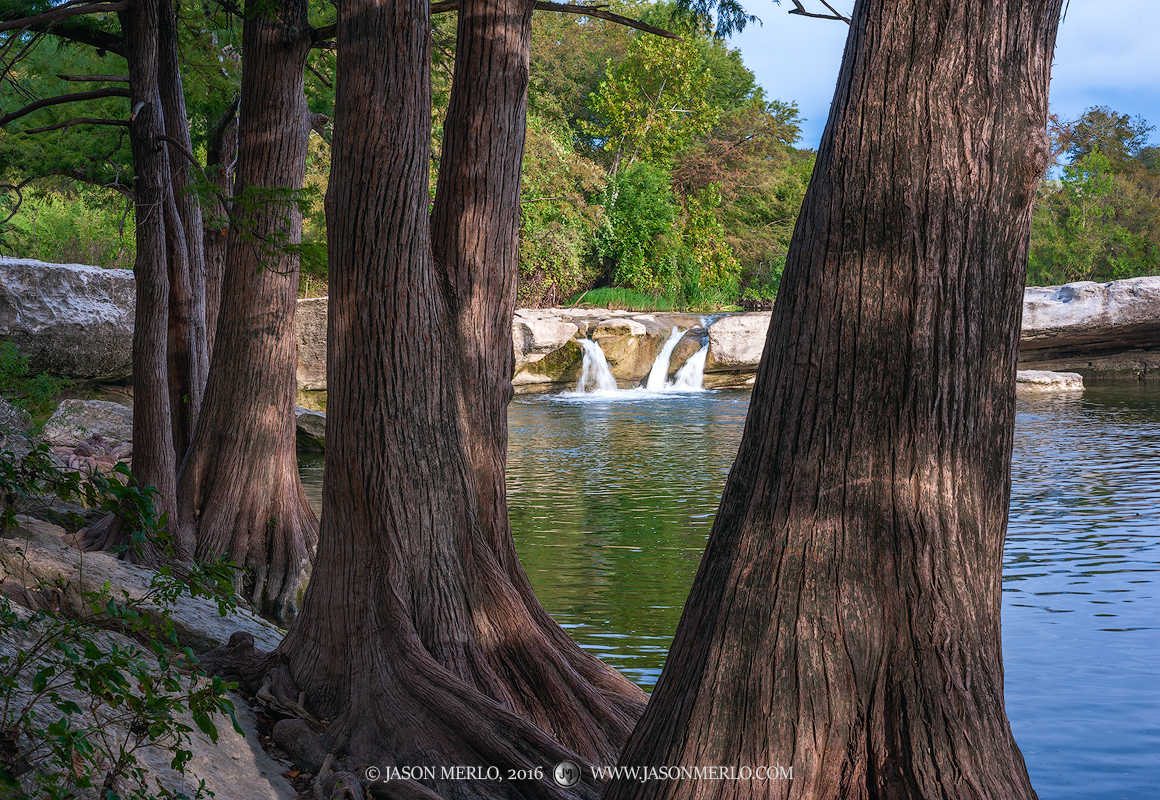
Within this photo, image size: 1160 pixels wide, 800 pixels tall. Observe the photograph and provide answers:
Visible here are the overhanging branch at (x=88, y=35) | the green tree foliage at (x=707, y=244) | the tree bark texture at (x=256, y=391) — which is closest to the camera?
the tree bark texture at (x=256, y=391)

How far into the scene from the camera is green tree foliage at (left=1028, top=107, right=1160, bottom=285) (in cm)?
3253

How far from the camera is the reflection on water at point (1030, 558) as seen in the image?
546 cm

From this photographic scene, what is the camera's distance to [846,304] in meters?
2.77

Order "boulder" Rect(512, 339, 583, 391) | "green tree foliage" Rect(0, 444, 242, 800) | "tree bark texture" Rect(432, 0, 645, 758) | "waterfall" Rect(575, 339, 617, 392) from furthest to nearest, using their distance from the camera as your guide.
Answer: "waterfall" Rect(575, 339, 617, 392)
"boulder" Rect(512, 339, 583, 391)
"tree bark texture" Rect(432, 0, 645, 758)
"green tree foliage" Rect(0, 444, 242, 800)

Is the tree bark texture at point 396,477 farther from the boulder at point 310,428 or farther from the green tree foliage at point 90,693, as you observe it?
the boulder at point 310,428

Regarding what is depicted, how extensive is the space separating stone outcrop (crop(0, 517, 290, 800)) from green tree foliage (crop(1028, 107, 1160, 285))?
33122mm

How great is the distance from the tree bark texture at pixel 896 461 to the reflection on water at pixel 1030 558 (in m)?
2.73

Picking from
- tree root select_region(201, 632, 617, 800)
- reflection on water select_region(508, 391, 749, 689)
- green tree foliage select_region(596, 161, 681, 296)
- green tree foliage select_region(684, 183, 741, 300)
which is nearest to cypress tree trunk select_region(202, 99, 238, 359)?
reflection on water select_region(508, 391, 749, 689)

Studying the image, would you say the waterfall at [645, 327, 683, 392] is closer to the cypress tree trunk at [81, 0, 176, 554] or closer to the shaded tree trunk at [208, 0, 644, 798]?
the cypress tree trunk at [81, 0, 176, 554]

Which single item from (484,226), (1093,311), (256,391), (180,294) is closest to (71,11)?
(180,294)

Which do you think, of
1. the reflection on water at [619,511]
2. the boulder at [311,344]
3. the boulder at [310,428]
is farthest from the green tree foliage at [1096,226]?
the boulder at [310,428]

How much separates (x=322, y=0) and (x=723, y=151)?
26758 millimetres

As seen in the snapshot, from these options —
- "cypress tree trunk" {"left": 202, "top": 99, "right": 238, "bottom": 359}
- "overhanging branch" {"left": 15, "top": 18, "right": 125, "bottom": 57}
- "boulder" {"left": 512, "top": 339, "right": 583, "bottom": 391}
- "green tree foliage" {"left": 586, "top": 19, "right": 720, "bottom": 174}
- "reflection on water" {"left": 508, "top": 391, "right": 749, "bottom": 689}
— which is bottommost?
"reflection on water" {"left": 508, "top": 391, "right": 749, "bottom": 689}

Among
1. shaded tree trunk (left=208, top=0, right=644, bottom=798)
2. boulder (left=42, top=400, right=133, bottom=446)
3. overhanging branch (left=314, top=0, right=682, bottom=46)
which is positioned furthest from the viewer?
boulder (left=42, top=400, right=133, bottom=446)
